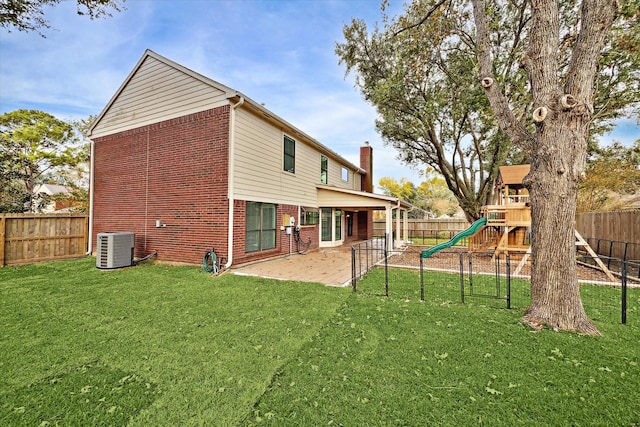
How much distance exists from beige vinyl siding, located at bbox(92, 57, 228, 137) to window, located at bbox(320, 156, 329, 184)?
6.89m

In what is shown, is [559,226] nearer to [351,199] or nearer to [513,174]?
[513,174]

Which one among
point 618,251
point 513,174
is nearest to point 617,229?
point 618,251

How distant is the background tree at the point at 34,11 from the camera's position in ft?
19.8

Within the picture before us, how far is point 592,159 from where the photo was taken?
16.7 meters

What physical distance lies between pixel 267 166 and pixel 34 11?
6597mm

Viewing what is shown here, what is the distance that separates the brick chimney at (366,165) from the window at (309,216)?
7416 mm

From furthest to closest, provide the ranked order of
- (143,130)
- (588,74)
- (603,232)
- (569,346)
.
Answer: (603,232) → (143,130) → (588,74) → (569,346)

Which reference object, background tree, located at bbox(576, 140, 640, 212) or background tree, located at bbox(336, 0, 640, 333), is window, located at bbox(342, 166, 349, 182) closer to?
background tree, located at bbox(336, 0, 640, 333)

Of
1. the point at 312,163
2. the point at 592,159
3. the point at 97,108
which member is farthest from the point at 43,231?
the point at 592,159

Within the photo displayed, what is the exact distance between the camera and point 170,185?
8.84 metres

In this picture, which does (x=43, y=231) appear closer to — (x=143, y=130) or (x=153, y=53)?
(x=143, y=130)

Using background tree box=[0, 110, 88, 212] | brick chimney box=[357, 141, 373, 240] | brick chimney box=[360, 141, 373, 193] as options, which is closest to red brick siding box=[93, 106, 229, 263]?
background tree box=[0, 110, 88, 212]

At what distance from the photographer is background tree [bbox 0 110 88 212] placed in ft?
47.9

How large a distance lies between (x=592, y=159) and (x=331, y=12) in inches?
715
